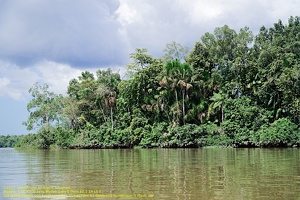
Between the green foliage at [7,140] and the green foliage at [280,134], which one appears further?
the green foliage at [7,140]

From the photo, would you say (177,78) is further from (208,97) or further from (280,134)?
(280,134)

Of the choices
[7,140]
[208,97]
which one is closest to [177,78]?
[208,97]

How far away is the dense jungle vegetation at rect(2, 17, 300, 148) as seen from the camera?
3191 cm

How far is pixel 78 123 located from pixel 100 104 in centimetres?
526

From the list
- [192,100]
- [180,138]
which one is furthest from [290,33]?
[180,138]

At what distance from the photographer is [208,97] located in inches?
1512

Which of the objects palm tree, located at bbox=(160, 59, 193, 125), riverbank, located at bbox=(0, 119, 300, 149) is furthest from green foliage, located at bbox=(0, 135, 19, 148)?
palm tree, located at bbox=(160, 59, 193, 125)

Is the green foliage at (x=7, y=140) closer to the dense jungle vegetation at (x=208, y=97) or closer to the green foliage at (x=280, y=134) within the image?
the dense jungle vegetation at (x=208, y=97)

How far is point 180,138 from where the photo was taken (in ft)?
115

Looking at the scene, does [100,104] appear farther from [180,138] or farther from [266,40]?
[266,40]

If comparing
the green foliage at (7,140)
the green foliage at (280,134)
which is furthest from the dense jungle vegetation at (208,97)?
the green foliage at (7,140)

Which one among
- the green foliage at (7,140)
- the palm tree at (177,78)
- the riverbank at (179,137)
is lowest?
the green foliage at (7,140)

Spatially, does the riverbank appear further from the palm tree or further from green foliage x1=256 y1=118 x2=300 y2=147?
the palm tree

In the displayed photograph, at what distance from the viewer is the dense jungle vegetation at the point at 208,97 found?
1256 inches
